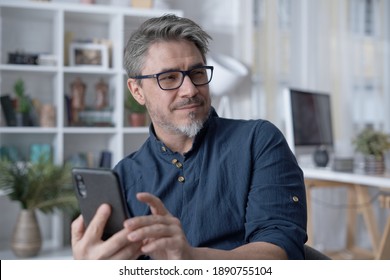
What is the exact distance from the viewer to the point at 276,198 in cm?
99

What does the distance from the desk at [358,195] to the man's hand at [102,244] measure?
170 centimetres

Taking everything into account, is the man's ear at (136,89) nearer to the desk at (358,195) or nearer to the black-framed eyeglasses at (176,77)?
the black-framed eyeglasses at (176,77)

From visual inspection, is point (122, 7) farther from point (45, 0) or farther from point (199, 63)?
point (199, 63)

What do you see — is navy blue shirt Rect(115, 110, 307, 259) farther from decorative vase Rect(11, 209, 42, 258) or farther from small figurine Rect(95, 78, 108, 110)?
small figurine Rect(95, 78, 108, 110)

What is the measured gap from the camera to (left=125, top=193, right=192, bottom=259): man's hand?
2.41 feet

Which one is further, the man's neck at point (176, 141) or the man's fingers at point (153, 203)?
the man's neck at point (176, 141)

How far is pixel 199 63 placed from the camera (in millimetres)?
1020

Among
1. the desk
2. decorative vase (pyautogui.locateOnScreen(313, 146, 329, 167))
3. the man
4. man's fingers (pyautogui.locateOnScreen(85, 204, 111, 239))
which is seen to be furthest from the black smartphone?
decorative vase (pyautogui.locateOnScreen(313, 146, 329, 167))

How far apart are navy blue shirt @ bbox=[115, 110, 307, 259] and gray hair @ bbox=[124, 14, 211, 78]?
164 mm

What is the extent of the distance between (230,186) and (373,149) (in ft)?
5.70

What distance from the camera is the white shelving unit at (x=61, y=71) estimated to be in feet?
9.75

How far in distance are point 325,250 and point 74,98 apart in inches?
69.8

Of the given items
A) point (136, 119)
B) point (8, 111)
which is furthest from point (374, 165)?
point (8, 111)

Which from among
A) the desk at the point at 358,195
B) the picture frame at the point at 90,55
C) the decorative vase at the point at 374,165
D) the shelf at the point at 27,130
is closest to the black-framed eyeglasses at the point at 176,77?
the desk at the point at 358,195
